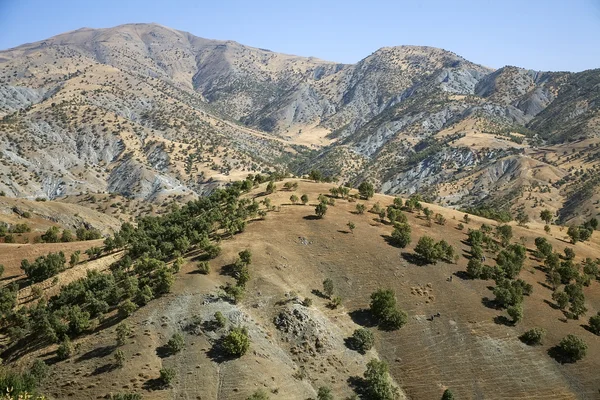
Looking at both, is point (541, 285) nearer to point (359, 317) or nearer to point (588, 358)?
point (588, 358)

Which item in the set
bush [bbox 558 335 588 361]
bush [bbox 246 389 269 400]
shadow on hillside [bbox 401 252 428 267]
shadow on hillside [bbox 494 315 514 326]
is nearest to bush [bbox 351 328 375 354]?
bush [bbox 246 389 269 400]

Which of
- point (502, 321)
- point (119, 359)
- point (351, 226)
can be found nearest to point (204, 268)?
point (119, 359)

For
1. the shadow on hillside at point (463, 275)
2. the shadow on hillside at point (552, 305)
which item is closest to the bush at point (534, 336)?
the shadow on hillside at point (552, 305)

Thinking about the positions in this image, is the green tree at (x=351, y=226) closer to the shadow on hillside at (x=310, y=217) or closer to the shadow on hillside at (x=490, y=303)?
the shadow on hillside at (x=310, y=217)

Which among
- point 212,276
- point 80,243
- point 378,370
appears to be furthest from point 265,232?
point 80,243

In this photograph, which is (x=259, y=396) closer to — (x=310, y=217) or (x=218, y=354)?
(x=218, y=354)

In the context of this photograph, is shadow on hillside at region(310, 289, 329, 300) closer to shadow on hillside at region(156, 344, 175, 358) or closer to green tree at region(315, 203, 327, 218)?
green tree at region(315, 203, 327, 218)
